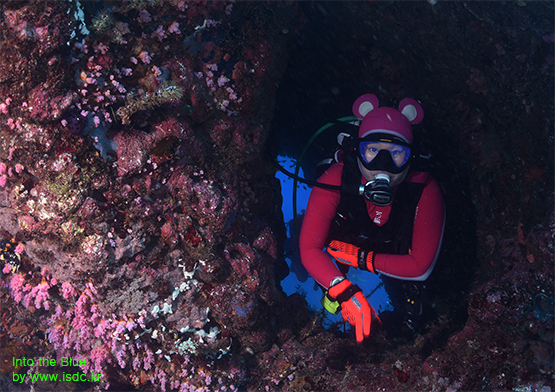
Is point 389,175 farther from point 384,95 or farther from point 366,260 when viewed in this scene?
point 384,95

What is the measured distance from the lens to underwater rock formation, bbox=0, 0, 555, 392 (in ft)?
7.77

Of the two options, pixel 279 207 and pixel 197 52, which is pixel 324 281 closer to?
pixel 279 207

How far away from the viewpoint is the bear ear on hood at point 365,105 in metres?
4.00

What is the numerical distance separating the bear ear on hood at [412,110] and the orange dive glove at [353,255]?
1789 millimetres

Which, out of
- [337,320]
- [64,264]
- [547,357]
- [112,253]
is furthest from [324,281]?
[64,264]

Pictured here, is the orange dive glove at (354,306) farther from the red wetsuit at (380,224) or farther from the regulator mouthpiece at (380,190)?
the regulator mouthpiece at (380,190)

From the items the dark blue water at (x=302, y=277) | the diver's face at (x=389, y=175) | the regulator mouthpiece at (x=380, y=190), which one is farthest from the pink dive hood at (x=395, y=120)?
the dark blue water at (x=302, y=277)

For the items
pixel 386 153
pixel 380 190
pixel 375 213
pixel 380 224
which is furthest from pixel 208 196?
pixel 380 224

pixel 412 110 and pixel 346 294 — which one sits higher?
pixel 412 110

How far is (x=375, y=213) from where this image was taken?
4.25 metres

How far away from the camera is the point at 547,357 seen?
2330 millimetres

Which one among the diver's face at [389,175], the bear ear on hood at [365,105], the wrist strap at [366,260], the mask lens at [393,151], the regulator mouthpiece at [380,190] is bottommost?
the wrist strap at [366,260]

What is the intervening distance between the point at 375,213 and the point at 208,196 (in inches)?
95.7

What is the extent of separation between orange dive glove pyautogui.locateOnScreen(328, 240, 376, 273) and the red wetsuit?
0.09m
